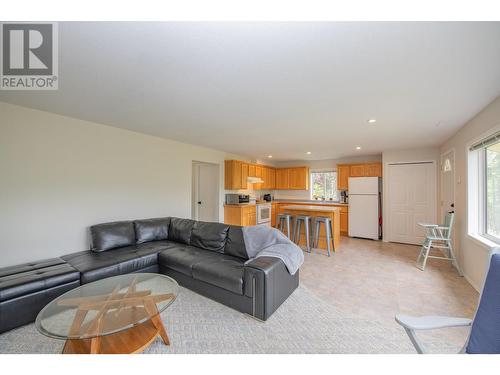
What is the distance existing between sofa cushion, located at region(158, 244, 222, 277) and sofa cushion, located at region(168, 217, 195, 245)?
38cm

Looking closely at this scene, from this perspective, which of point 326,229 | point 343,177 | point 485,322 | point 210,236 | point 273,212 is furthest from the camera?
point 273,212

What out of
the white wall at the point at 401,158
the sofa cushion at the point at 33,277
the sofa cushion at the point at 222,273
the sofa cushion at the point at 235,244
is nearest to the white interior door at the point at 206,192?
the sofa cushion at the point at 235,244

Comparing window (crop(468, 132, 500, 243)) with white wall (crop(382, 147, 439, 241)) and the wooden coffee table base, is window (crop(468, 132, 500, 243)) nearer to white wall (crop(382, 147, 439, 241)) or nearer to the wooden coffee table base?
white wall (crop(382, 147, 439, 241))

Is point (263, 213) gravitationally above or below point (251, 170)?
below

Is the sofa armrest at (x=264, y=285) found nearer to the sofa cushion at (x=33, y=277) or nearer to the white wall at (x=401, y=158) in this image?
the sofa cushion at (x=33, y=277)

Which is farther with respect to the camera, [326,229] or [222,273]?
[326,229]

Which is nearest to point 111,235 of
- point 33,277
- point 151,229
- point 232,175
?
point 151,229

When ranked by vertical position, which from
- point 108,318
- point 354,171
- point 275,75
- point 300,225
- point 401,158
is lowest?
point 108,318

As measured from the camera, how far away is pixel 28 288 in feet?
6.36

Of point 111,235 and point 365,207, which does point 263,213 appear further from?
point 111,235

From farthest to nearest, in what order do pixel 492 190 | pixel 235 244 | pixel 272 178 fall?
pixel 272 178 → pixel 235 244 → pixel 492 190

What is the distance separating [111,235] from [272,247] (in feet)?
7.95

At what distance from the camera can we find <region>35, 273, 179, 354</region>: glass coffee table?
54.7 inches
